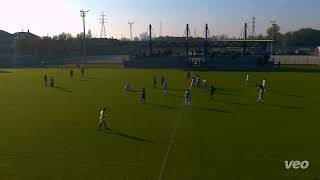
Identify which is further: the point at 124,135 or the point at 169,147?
the point at 124,135

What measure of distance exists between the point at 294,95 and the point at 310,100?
A: 131 inches

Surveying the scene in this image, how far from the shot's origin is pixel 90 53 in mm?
137750

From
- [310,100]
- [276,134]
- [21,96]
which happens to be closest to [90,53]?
[21,96]

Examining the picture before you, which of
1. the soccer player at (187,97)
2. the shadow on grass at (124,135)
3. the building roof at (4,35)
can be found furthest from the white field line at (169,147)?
the building roof at (4,35)

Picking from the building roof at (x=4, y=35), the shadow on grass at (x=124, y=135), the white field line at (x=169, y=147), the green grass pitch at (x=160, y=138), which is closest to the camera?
the white field line at (x=169, y=147)

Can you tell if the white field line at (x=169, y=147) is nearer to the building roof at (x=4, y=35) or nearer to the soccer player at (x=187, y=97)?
the soccer player at (x=187, y=97)

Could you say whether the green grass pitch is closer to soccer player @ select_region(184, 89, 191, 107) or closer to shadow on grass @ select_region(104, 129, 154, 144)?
shadow on grass @ select_region(104, 129, 154, 144)

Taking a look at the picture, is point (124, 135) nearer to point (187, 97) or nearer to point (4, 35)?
point (187, 97)

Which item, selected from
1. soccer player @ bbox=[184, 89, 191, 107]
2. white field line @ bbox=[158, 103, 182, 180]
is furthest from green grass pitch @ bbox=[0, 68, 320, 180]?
soccer player @ bbox=[184, 89, 191, 107]

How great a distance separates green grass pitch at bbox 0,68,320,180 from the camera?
49.2ft

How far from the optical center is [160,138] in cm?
1972

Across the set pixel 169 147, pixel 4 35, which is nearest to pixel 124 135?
pixel 169 147

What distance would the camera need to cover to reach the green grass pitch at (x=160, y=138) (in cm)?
1498

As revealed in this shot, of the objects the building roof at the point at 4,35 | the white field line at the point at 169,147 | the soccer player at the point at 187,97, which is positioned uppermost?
the building roof at the point at 4,35
